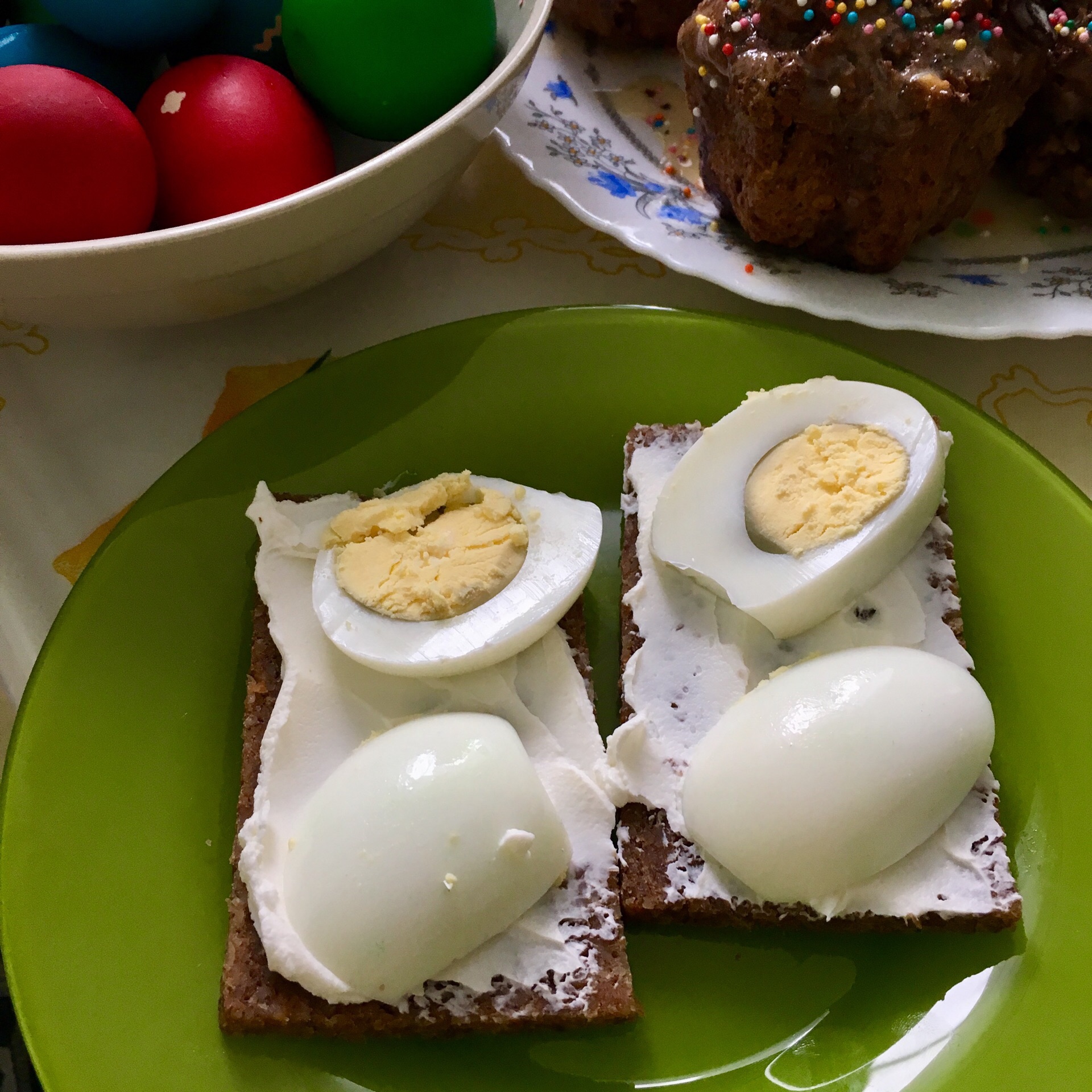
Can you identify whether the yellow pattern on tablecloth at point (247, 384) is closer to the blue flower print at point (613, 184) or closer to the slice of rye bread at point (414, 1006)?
the blue flower print at point (613, 184)

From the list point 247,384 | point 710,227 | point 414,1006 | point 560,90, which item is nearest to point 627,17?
point 560,90

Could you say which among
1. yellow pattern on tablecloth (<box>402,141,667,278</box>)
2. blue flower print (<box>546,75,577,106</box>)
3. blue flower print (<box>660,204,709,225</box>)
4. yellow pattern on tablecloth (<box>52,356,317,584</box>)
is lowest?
yellow pattern on tablecloth (<box>52,356,317,584</box>)

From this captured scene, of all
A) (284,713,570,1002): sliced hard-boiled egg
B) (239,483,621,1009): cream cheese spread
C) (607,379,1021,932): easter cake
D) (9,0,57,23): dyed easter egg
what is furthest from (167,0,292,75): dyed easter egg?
(284,713,570,1002): sliced hard-boiled egg

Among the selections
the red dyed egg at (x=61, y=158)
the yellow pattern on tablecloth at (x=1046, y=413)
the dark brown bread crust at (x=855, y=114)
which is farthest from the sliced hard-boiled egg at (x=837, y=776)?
the red dyed egg at (x=61, y=158)

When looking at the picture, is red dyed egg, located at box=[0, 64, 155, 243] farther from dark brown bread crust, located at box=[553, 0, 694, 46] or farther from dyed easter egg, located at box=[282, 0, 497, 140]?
dark brown bread crust, located at box=[553, 0, 694, 46]

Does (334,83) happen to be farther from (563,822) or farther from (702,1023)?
(702,1023)
